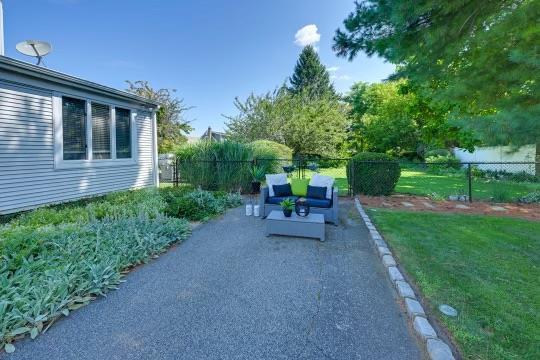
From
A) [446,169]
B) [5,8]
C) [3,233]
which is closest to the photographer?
[3,233]

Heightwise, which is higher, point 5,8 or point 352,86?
point 352,86

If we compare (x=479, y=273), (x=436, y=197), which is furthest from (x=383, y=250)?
(x=436, y=197)

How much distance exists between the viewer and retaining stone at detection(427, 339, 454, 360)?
5.82 ft

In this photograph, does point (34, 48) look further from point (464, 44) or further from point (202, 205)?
point (464, 44)

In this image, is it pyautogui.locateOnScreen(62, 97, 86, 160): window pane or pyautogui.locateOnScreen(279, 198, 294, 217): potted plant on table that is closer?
pyautogui.locateOnScreen(279, 198, 294, 217): potted plant on table

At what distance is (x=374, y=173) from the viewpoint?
26.0 feet

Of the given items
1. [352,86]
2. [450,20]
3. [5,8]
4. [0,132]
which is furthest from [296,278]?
[352,86]

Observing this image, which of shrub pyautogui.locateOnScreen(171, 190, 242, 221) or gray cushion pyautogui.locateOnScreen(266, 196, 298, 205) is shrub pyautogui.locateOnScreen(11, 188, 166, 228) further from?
gray cushion pyautogui.locateOnScreen(266, 196, 298, 205)

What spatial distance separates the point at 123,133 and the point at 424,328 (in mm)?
8451

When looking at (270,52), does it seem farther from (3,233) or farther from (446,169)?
(3,233)

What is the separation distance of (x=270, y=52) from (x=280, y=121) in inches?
155

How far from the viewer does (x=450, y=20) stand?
3490 millimetres

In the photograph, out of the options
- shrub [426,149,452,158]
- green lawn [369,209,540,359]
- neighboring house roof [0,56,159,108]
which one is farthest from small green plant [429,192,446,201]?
shrub [426,149,452,158]

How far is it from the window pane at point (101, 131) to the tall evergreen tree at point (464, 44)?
640 cm
